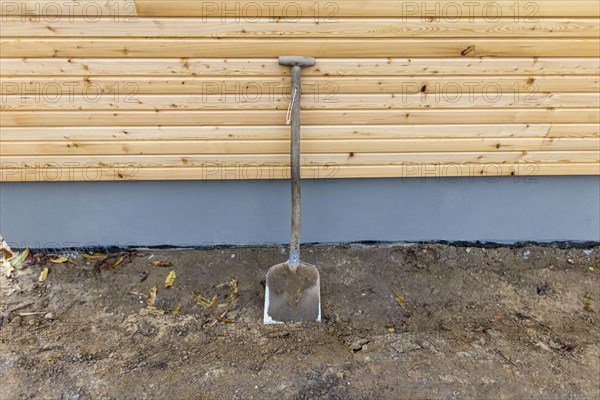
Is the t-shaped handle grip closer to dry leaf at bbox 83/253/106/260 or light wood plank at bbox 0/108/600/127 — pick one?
light wood plank at bbox 0/108/600/127

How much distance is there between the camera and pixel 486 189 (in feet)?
10.1

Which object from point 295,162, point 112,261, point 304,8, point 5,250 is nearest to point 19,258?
point 5,250

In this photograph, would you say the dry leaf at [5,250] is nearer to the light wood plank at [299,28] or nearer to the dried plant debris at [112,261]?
the dried plant debris at [112,261]

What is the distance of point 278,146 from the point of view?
2.79 metres

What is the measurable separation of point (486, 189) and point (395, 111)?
105 cm

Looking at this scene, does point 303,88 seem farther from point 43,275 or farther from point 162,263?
point 43,275

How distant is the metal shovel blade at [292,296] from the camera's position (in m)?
2.61

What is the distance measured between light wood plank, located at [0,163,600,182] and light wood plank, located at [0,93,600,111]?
0.45 m

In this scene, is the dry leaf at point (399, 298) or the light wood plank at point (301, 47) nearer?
the light wood plank at point (301, 47)

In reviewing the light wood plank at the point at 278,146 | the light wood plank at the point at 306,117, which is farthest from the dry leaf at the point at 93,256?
the light wood plank at the point at 306,117

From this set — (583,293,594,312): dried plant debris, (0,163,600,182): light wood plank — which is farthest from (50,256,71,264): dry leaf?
(583,293,594,312): dried plant debris

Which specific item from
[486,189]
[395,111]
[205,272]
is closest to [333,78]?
[395,111]

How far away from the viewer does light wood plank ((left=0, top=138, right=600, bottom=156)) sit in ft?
8.96

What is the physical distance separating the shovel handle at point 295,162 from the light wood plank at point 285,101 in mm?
186
